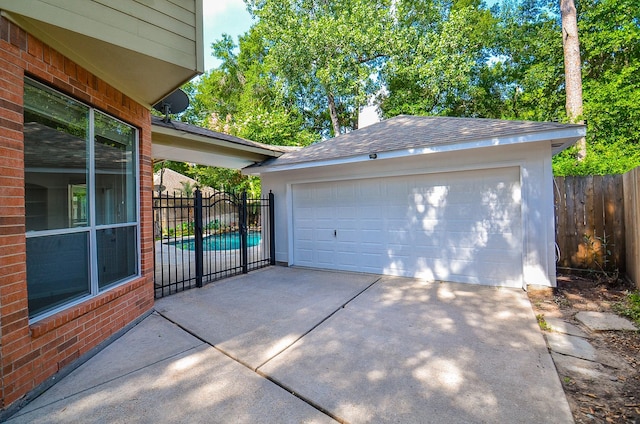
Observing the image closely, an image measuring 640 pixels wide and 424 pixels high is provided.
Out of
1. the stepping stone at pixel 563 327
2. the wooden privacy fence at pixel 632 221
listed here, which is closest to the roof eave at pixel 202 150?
the stepping stone at pixel 563 327

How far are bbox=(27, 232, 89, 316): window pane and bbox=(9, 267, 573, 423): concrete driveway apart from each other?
0.71 m

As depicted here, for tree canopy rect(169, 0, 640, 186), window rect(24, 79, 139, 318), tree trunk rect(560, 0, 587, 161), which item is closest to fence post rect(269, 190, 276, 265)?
window rect(24, 79, 139, 318)

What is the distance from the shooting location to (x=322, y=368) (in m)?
2.82

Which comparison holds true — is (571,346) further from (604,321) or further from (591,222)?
(591,222)

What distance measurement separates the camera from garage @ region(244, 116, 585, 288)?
5.09m

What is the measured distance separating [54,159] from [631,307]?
23.3ft

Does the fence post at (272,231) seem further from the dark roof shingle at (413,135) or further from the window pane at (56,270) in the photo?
the window pane at (56,270)

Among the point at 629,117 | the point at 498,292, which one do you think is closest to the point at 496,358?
the point at 498,292

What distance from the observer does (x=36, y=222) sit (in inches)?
106

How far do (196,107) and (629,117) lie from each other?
2539 centimetres

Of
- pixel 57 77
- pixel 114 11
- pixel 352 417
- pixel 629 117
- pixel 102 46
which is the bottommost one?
pixel 352 417

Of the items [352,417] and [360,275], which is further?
[360,275]

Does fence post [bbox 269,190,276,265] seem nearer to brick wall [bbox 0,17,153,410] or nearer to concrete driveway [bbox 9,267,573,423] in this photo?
concrete driveway [bbox 9,267,573,423]

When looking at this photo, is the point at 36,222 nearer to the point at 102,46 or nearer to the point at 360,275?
the point at 102,46
